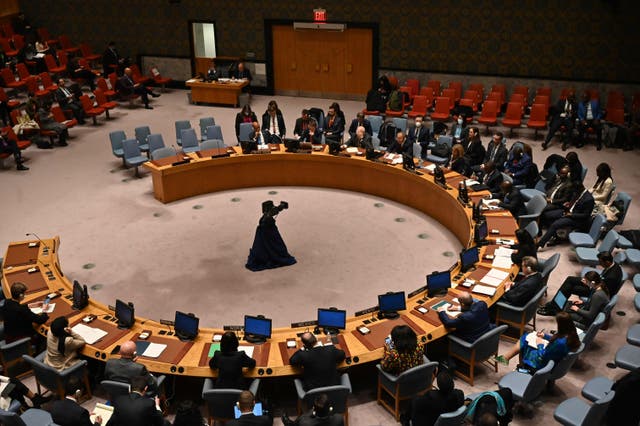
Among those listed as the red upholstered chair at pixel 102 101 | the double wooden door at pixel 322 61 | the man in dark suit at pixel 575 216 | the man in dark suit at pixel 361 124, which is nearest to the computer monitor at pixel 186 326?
the man in dark suit at pixel 575 216

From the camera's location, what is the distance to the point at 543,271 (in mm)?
9906

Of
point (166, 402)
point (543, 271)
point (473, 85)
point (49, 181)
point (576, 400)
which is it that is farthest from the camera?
point (473, 85)

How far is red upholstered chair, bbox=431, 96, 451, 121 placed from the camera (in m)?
18.0

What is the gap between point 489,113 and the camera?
17.7 meters

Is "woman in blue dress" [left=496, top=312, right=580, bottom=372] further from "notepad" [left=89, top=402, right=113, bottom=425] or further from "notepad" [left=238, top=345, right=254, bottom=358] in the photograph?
"notepad" [left=89, top=402, right=113, bottom=425]

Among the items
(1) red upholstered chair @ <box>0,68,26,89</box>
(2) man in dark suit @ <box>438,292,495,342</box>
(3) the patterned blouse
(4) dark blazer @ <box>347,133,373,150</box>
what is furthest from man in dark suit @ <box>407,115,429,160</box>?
(1) red upholstered chair @ <box>0,68,26,89</box>

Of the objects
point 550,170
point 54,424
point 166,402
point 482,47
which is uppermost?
point 482,47

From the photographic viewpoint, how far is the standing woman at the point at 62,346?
789 centimetres

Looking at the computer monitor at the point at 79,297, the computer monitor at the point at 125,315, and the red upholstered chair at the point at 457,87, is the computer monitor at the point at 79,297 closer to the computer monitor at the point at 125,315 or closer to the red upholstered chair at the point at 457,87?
the computer monitor at the point at 125,315

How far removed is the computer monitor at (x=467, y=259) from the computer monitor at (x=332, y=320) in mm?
2285

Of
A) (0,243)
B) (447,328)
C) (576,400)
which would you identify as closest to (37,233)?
(0,243)

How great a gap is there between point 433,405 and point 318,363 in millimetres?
1438

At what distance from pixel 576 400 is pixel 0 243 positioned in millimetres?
10523

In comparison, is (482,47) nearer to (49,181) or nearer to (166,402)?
(49,181)
